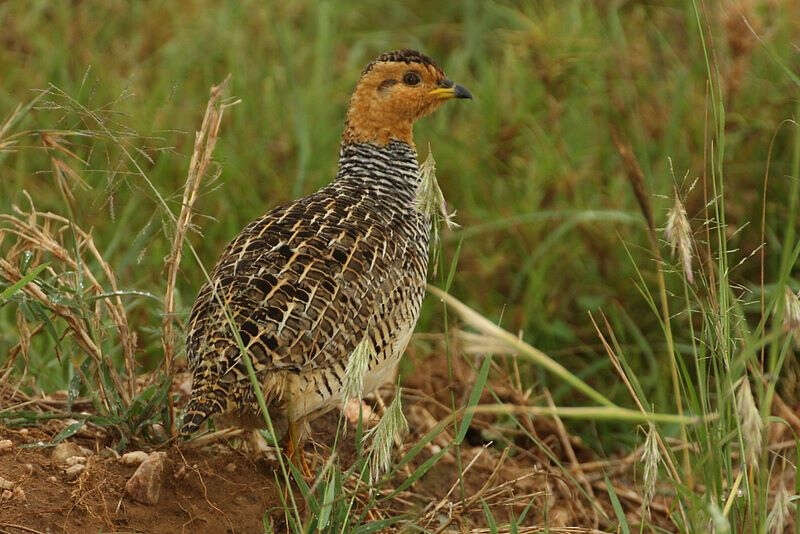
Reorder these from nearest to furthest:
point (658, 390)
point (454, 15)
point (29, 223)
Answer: point (29, 223), point (658, 390), point (454, 15)

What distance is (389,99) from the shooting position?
465 cm

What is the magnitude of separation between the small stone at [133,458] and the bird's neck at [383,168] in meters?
1.35

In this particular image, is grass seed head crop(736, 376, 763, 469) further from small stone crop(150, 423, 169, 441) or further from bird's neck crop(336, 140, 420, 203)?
bird's neck crop(336, 140, 420, 203)

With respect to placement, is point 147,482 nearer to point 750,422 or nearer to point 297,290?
point 297,290

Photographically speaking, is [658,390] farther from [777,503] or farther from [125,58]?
[125,58]

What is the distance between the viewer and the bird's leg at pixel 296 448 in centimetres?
370

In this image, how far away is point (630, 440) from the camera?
5.23 m

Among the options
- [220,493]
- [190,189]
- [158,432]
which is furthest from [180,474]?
[190,189]

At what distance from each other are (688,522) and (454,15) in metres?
5.13

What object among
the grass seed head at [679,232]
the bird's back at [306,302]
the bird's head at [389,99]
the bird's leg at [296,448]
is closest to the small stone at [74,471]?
the bird's back at [306,302]

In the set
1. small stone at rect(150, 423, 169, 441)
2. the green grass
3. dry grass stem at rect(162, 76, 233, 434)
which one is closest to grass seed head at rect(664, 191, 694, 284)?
dry grass stem at rect(162, 76, 233, 434)

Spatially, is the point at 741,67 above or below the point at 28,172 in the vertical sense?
above

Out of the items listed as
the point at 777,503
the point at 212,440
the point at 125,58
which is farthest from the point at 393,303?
the point at 125,58

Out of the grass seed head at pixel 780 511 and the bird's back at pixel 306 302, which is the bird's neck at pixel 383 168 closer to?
the bird's back at pixel 306 302
